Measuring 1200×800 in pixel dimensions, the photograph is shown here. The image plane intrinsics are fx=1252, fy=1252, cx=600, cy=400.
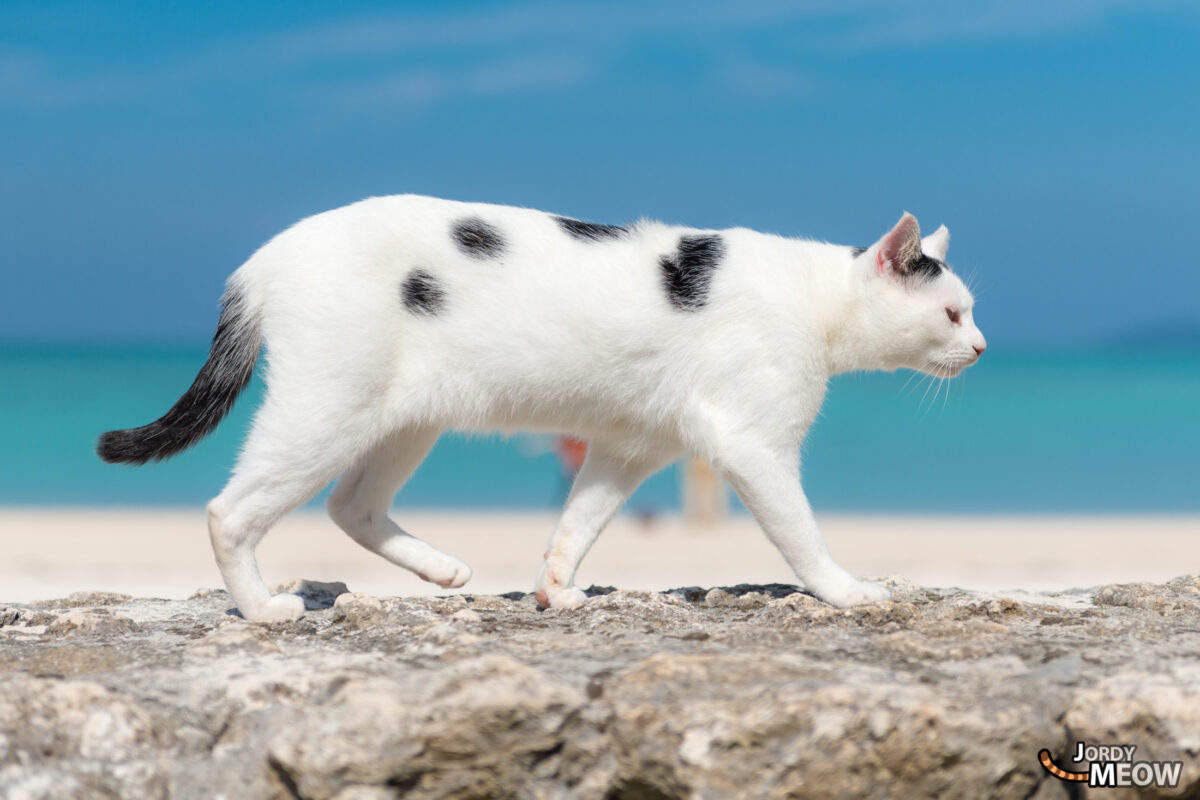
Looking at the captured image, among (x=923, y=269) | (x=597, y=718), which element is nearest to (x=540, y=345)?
(x=923, y=269)

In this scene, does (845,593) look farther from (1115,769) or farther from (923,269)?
(1115,769)

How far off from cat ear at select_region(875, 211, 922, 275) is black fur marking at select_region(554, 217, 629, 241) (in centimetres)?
100

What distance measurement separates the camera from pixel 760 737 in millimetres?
2980

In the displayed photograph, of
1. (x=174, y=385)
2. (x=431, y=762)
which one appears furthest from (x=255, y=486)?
(x=174, y=385)

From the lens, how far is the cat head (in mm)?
4871

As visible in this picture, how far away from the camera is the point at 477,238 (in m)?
4.63

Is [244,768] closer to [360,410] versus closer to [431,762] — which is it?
[431,762]

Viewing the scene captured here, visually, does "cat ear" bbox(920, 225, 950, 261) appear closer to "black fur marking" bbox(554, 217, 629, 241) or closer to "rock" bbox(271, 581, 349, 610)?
"black fur marking" bbox(554, 217, 629, 241)

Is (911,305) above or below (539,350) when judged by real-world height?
above

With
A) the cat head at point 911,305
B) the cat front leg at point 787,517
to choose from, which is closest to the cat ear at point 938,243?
the cat head at point 911,305

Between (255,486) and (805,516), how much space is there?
1.99m

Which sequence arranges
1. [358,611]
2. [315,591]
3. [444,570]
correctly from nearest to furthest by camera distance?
[358,611]
[444,570]
[315,591]

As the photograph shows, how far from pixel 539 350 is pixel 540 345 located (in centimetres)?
2

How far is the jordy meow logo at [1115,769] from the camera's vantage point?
3104mm
